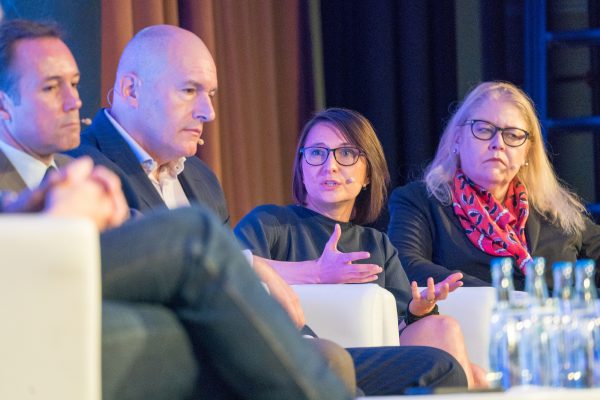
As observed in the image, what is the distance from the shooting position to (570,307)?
230 cm

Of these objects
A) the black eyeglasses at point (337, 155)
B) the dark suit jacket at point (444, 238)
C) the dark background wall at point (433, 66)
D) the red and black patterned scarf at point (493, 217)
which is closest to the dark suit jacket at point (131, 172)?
the black eyeglasses at point (337, 155)

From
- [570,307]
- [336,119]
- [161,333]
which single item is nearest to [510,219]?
[336,119]

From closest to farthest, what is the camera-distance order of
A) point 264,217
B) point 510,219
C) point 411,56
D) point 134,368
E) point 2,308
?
point 2,308 < point 134,368 < point 264,217 < point 510,219 < point 411,56

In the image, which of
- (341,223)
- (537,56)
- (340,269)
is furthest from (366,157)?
(537,56)

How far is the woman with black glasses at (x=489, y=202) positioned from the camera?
3918mm

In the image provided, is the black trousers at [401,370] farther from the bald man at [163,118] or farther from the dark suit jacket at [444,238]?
the dark suit jacket at [444,238]

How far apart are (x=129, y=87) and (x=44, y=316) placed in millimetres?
1681

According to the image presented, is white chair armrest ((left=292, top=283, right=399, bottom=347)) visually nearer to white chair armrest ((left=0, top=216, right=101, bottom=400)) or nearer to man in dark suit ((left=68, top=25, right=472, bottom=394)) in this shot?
man in dark suit ((left=68, top=25, right=472, bottom=394))

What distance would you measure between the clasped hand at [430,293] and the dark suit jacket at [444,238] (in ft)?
1.94

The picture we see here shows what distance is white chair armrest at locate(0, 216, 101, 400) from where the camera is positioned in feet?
4.56

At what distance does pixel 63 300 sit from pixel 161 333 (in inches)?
8.6

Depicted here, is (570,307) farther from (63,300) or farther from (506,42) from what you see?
(506,42)

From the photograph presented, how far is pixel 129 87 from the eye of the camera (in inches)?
119

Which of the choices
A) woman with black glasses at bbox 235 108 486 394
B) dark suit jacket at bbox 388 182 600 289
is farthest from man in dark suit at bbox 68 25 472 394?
dark suit jacket at bbox 388 182 600 289
